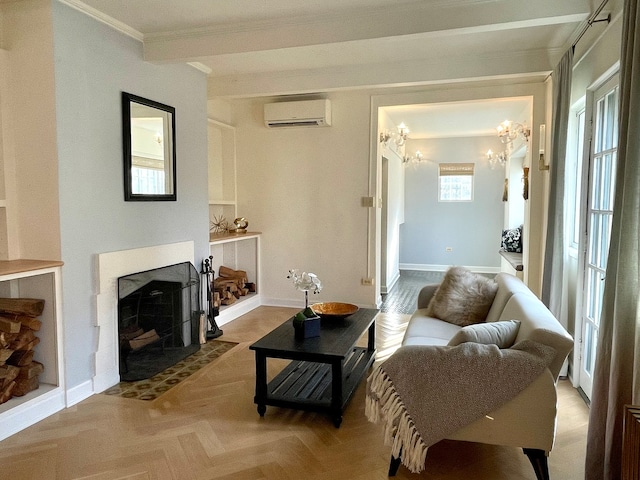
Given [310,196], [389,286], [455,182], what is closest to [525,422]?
[310,196]

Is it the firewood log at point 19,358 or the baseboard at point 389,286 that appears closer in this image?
the firewood log at point 19,358

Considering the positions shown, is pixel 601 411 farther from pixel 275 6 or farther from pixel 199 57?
pixel 199 57

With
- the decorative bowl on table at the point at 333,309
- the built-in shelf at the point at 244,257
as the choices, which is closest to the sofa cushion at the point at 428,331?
the decorative bowl on table at the point at 333,309

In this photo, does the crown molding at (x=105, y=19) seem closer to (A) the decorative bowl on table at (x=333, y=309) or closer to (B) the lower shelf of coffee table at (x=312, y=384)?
(A) the decorative bowl on table at (x=333, y=309)

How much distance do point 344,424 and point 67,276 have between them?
1.97 meters

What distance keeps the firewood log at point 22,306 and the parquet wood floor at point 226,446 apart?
2.16 feet

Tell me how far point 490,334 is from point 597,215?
1348 millimetres

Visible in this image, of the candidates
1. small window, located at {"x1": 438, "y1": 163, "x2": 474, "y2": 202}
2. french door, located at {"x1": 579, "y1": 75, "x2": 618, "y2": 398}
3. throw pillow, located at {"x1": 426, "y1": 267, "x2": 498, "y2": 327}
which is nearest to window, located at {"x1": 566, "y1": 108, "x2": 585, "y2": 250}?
french door, located at {"x1": 579, "y1": 75, "x2": 618, "y2": 398}

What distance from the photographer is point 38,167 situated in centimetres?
280

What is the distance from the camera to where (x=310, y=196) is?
5.47 m

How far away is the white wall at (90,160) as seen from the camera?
2.83 m

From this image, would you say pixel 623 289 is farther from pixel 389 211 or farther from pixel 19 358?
pixel 389 211

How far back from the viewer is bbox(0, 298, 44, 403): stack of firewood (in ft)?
8.73

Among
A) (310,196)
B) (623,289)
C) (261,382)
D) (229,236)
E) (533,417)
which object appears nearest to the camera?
(623,289)
